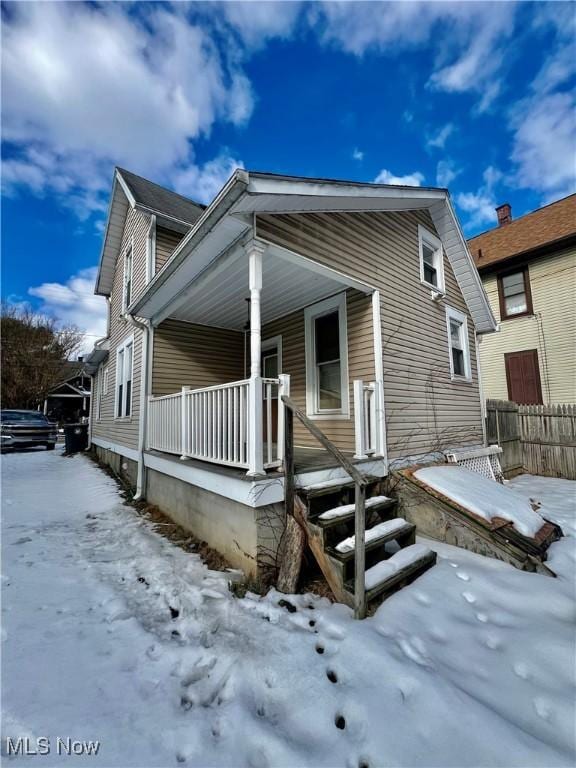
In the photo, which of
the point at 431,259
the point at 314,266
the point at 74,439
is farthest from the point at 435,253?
the point at 74,439

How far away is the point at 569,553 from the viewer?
3.68m

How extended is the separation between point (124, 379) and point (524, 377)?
13123mm

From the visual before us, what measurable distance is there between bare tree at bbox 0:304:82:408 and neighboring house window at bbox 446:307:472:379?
28.0 meters

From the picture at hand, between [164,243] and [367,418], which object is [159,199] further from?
[367,418]

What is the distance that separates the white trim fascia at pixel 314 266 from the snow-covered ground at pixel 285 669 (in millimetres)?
3629

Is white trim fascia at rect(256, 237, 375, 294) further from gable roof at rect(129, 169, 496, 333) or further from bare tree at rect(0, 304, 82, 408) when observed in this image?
A: bare tree at rect(0, 304, 82, 408)

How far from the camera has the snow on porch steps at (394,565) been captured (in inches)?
108

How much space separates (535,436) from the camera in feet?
29.1

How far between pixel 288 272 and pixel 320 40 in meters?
5.23

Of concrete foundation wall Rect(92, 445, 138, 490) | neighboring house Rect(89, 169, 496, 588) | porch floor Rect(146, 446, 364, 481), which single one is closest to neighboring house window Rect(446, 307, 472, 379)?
neighboring house Rect(89, 169, 496, 588)

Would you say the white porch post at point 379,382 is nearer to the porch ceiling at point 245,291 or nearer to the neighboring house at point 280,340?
the neighboring house at point 280,340

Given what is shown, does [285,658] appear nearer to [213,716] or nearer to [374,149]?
[213,716]

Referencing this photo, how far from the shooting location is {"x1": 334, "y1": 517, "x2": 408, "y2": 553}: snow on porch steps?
2879 millimetres

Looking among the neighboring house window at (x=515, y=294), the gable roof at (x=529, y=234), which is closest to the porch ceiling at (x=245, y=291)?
the neighboring house window at (x=515, y=294)
